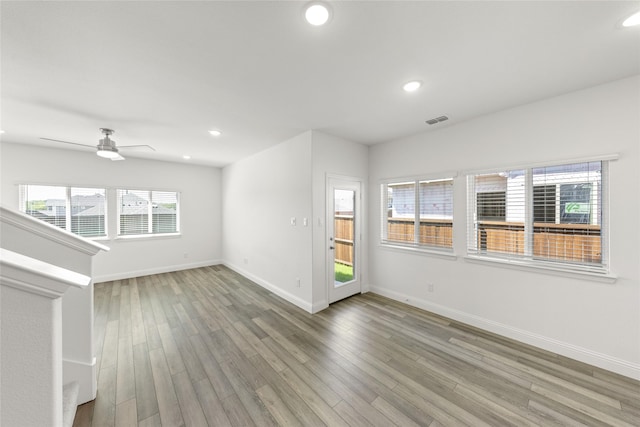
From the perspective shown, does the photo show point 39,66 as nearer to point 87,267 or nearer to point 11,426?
point 87,267

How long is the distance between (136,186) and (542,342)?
7601 millimetres

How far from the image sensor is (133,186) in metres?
5.22

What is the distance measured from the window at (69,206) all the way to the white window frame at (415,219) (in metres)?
5.93

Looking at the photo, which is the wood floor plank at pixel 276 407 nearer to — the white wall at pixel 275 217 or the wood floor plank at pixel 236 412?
the wood floor plank at pixel 236 412

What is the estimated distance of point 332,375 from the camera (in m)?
2.16

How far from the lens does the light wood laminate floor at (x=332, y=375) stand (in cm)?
176

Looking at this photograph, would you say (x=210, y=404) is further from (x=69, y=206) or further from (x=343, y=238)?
(x=69, y=206)

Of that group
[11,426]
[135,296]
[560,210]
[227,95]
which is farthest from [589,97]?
[135,296]

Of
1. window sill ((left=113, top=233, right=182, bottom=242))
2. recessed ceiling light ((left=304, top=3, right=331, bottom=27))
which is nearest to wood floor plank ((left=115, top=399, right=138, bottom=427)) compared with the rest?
recessed ceiling light ((left=304, top=3, right=331, bottom=27))

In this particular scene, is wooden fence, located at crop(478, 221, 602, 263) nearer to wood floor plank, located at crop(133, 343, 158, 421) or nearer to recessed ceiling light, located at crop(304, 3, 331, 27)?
recessed ceiling light, located at crop(304, 3, 331, 27)

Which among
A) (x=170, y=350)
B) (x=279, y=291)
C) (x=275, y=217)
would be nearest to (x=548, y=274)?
(x=279, y=291)

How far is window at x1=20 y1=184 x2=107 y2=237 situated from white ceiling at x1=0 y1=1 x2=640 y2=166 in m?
1.95

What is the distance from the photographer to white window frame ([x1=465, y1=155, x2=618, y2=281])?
2260mm

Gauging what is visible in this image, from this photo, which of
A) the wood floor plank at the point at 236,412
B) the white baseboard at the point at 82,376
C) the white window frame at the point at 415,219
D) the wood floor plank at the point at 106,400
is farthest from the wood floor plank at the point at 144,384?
the white window frame at the point at 415,219
